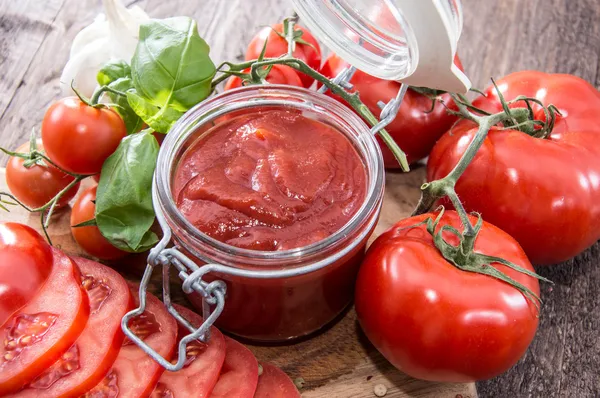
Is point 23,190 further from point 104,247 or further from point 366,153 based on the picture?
point 366,153

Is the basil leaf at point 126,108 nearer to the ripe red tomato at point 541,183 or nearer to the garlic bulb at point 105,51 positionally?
the garlic bulb at point 105,51

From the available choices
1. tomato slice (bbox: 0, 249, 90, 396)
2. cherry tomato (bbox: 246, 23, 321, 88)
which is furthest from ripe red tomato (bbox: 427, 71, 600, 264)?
tomato slice (bbox: 0, 249, 90, 396)

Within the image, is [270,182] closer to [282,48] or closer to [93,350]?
[93,350]

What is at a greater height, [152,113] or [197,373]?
[152,113]

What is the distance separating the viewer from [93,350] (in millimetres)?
1592

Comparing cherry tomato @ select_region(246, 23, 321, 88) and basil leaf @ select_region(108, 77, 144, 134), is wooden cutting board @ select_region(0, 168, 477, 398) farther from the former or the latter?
cherry tomato @ select_region(246, 23, 321, 88)

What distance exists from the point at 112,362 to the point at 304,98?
857 millimetres

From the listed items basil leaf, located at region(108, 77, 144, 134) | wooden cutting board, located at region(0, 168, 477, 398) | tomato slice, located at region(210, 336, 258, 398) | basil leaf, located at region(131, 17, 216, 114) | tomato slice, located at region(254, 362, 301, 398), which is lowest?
wooden cutting board, located at region(0, 168, 477, 398)

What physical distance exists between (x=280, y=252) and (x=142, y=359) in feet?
1.36

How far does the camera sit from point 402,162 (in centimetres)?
183

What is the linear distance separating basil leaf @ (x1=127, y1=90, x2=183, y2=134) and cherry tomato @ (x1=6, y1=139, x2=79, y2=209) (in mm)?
321

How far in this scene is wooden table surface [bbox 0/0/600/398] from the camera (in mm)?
2166

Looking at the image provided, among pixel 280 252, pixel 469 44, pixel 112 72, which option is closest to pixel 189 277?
pixel 280 252

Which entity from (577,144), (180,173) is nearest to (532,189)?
(577,144)
